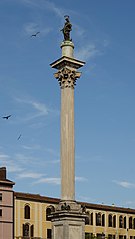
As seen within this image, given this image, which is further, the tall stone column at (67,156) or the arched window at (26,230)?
the arched window at (26,230)

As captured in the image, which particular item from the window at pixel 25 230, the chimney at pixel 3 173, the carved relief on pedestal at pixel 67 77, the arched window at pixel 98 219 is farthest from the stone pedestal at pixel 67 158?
the arched window at pixel 98 219

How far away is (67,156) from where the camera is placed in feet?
106

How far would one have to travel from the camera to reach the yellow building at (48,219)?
8575 cm

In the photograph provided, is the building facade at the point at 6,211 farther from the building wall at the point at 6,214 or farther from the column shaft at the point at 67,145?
the column shaft at the point at 67,145

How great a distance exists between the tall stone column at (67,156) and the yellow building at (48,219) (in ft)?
177

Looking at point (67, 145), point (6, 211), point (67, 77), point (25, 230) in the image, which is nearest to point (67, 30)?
point (67, 77)

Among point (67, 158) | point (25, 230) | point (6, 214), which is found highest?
point (67, 158)

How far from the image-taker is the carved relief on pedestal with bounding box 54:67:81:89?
109 ft

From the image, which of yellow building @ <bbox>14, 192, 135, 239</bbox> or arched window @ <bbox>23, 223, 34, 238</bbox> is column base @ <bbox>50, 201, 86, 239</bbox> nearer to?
yellow building @ <bbox>14, 192, 135, 239</bbox>

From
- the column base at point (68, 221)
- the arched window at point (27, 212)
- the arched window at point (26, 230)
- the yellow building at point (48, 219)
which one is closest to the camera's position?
the column base at point (68, 221)

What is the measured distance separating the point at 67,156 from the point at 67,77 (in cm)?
479

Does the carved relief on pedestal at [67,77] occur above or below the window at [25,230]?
above

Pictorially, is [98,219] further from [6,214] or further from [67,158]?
[67,158]

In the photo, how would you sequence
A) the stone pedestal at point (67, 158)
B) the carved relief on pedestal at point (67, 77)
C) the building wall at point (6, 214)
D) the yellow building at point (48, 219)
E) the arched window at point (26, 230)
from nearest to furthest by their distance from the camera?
1. the stone pedestal at point (67, 158)
2. the carved relief on pedestal at point (67, 77)
3. the building wall at point (6, 214)
4. the yellow building at point (48, 219)
5. the arched window at point (26, 230)
